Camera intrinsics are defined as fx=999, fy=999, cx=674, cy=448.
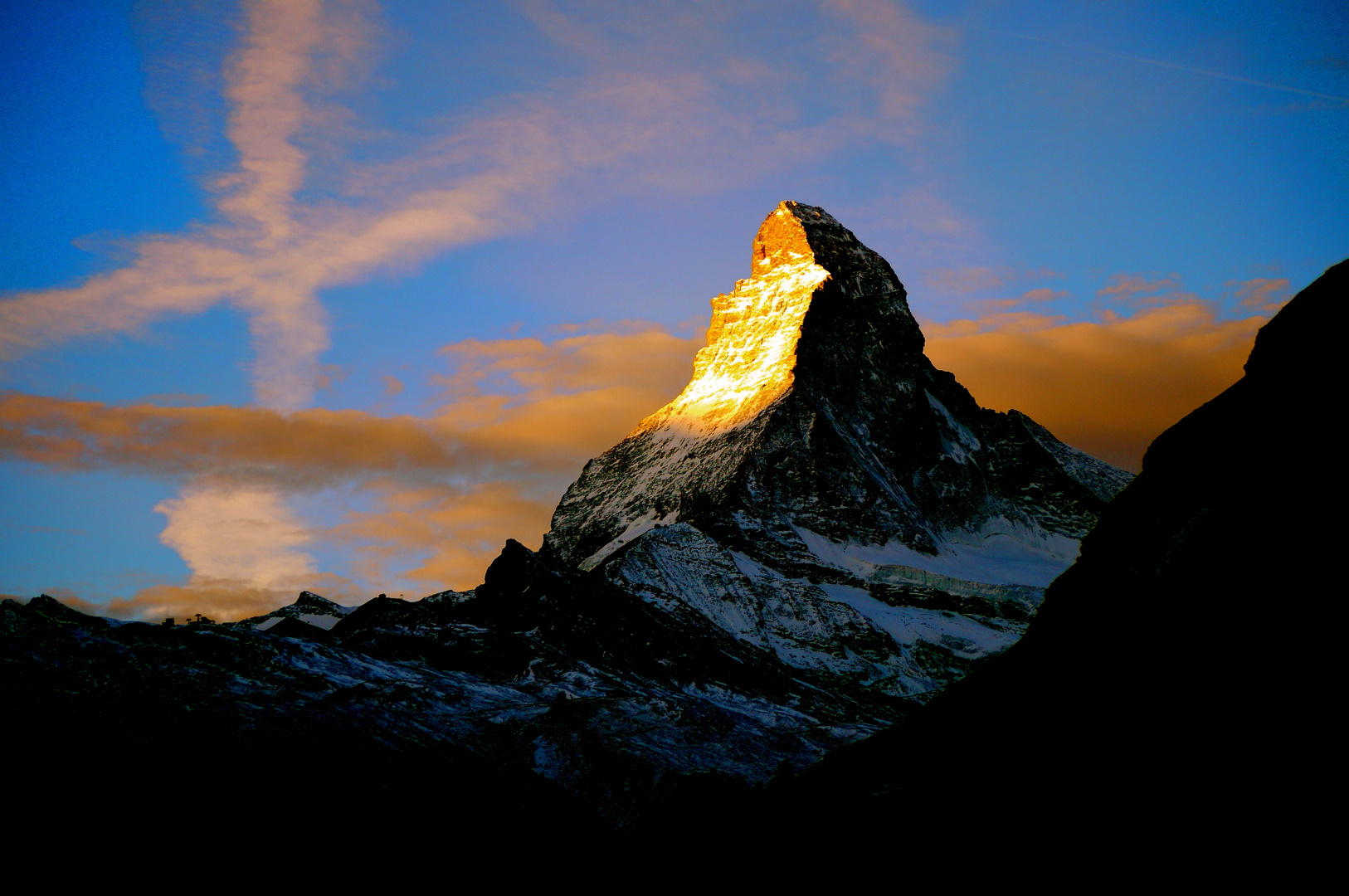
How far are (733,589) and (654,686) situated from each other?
72.5 meters

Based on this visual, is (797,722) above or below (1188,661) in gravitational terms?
below

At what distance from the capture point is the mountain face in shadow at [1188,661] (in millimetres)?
21359

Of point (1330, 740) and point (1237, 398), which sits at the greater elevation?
point (1237, 398)

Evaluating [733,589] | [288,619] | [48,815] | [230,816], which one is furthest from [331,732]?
[733,589]

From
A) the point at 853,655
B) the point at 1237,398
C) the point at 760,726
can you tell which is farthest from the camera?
the point at 853,655

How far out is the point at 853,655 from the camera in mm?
166625

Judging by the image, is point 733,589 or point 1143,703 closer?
point 1143,703

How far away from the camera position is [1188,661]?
79.6ft

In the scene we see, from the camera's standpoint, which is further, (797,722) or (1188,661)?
(797,722)

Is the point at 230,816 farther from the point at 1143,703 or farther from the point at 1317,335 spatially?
the point at 1317,335

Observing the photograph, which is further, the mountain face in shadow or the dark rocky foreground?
the dark rocky foreground

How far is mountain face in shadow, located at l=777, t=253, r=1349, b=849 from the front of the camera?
21359 mm

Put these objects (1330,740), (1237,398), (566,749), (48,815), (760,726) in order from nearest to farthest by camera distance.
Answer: (1330,740) → (1237,398) → (48,815) → (566,749) → (760,726)

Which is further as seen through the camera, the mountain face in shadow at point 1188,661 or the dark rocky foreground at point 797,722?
the dark rocky foreground at point 797,722
